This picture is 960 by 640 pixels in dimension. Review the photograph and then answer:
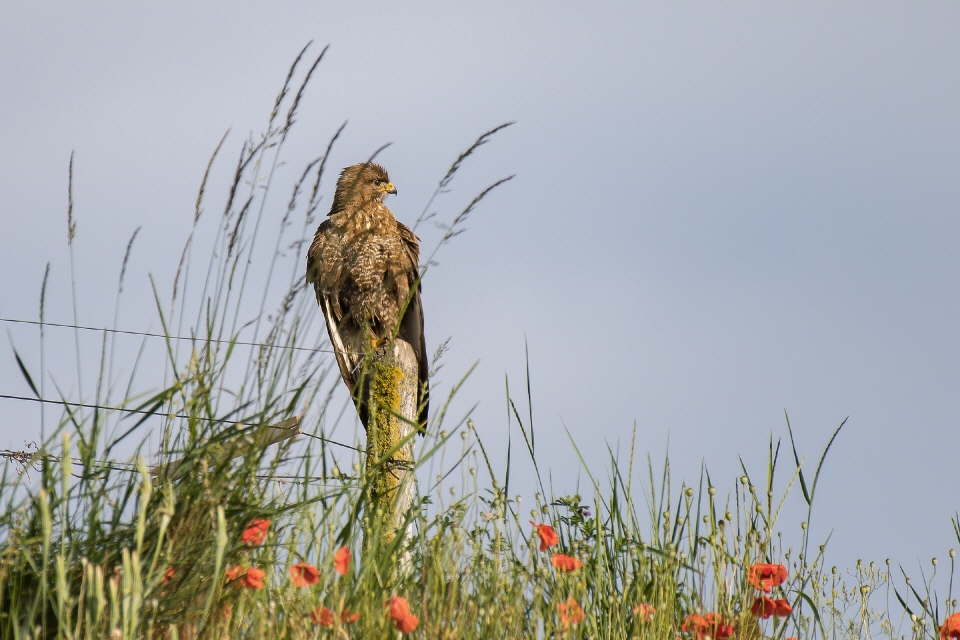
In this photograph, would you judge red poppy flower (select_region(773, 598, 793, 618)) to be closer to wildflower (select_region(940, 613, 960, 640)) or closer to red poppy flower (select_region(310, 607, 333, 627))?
wildflower (select_region(940, 613, 960, 640))

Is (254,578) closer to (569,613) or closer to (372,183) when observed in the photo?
(569,613)

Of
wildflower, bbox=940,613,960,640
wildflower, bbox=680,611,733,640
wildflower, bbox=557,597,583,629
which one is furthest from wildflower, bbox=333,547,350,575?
wildflower, bbox=940,613,960,640

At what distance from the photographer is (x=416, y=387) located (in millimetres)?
5105

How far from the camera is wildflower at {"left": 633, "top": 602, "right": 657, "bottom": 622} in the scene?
7.52 ft

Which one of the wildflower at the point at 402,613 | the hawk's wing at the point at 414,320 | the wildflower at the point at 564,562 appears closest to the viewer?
the wildflower at the point at 402,613

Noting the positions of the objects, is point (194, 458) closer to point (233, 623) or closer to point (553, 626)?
point (233, 623)

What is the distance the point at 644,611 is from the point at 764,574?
1.08 feet

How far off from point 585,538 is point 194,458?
1271 mm

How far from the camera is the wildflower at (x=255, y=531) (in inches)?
81.8

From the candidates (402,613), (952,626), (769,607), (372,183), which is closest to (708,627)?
(769,607)

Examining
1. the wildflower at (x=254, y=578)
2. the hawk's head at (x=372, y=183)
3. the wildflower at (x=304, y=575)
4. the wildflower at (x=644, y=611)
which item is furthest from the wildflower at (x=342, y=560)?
the hawk's head at (x=372, y=183)

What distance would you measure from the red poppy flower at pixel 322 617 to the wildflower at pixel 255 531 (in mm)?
219

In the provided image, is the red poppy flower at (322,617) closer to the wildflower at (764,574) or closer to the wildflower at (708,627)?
the wildflower at (708,627)

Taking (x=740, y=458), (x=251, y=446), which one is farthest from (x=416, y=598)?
(x=740, y=458)
